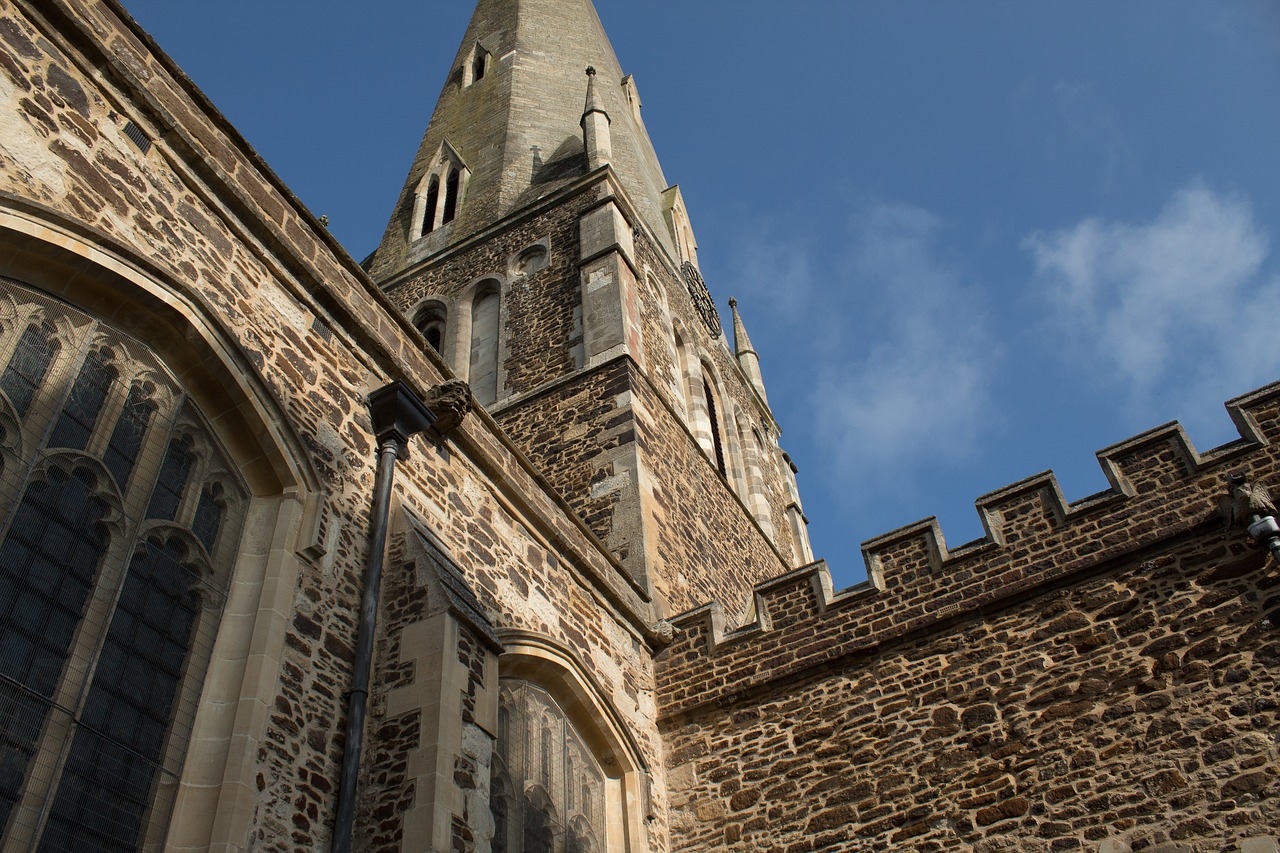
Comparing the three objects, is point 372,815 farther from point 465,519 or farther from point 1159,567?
point 1159,567

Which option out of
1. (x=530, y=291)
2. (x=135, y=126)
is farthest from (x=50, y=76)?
(x=530, y=291)

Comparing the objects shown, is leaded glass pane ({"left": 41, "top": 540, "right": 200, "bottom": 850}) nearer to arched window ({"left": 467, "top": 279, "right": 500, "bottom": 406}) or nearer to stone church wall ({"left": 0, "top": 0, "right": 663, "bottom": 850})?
stone church wall ({"left": 0, "top": 0, "right": 663, "bottom": 850})

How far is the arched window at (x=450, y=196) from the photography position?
2173 cm

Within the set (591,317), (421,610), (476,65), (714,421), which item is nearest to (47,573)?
(421,610)

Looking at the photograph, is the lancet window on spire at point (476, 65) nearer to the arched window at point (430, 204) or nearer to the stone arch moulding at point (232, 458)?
the arched window at point (430, 204)

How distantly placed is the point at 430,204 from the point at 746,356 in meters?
7.35

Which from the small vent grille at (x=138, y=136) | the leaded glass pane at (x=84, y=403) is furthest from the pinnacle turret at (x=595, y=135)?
the leaded glass pane at (x=84, y=403)

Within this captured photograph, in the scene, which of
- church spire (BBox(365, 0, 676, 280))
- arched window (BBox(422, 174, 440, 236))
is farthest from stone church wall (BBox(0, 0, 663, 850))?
arched window (BBox(422, 174, 440, 236))

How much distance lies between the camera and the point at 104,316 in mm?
6168

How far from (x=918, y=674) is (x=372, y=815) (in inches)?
196

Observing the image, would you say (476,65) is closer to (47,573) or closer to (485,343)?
(485,343)

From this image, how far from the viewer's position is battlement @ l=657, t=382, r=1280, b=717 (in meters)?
8.87

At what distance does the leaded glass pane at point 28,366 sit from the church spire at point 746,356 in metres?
17.6

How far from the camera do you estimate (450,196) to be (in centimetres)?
2227
